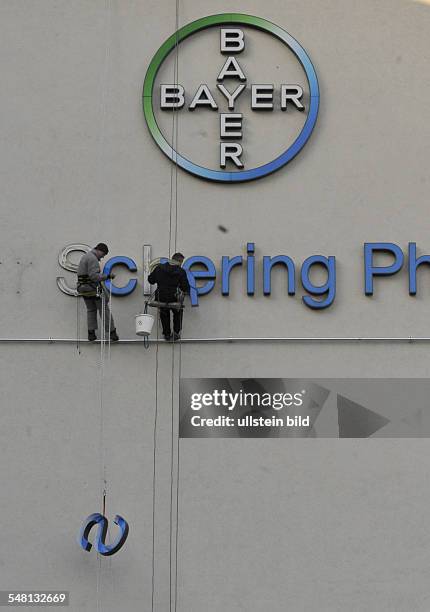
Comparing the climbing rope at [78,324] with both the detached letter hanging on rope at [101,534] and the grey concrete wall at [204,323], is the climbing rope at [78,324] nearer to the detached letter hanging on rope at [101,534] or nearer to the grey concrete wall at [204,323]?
the grey concrete wall at [204,323]

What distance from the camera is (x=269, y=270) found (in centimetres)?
1611

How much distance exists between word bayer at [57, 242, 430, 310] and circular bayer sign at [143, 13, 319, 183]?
112 centimetres

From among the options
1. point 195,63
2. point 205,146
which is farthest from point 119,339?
point 195,63

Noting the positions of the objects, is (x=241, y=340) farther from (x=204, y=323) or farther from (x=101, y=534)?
(x=101, y=534)

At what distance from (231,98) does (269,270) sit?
233cm

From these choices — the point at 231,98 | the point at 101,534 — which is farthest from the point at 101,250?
the point at 101,534

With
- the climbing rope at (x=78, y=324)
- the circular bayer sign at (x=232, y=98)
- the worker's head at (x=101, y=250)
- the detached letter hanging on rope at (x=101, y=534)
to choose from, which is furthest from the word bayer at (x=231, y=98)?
the detached letter hanging on rope at (x=101, y=534)

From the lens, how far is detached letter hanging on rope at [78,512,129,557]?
1471 centimetres

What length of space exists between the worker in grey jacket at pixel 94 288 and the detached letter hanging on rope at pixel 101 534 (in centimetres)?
232

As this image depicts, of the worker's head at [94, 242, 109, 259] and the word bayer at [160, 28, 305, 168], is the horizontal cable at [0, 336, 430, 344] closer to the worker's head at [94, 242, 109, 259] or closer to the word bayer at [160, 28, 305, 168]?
the worker's head at [94, 242, 109, 259]

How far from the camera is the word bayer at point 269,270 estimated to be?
52.7ft

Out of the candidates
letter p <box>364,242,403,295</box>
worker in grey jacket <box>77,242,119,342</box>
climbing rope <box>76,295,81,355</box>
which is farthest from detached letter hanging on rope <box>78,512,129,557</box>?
letter p <box>364,242,403,295</box>

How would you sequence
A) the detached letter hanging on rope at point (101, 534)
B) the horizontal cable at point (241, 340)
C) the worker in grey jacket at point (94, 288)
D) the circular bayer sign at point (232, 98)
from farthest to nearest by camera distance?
the circular bayer sign at point (232, 98)
the horizontal cable at point (241, 340)
the worker in grey jacket at point (94, 288)
the detached letter hanging on rope at point (101, 534)

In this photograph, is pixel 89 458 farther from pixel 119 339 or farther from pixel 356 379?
pixel 356 379
